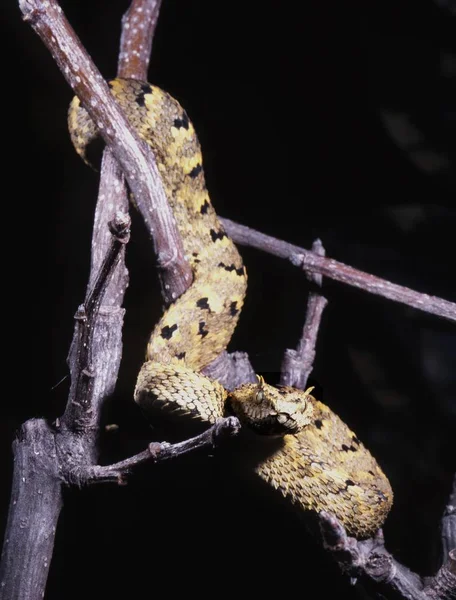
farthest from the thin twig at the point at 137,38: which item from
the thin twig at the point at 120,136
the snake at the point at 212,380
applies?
the thin twig at the point at 120,136

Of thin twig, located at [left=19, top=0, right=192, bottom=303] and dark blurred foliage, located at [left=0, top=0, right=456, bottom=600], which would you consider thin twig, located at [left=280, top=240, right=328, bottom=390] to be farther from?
thin twig, located at [left=19, top=0, right=192, bottom=303]

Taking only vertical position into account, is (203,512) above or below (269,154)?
below

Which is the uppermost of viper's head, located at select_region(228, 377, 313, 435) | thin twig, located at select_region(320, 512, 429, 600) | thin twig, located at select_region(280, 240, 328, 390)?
thin twig, located at select_region(280, 240, 328, 390)

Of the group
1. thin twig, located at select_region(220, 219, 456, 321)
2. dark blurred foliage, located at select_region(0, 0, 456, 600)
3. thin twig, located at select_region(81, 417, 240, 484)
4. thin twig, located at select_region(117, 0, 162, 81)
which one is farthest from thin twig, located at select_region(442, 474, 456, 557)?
thin twig, located at select_region(117, 0, 162, 81)

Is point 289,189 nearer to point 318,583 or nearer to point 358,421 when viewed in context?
point 358,421

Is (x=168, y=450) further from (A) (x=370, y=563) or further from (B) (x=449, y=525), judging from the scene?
(B) (x=449, y=525)

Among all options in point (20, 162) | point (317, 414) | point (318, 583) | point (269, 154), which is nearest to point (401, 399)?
point (317, 414)
